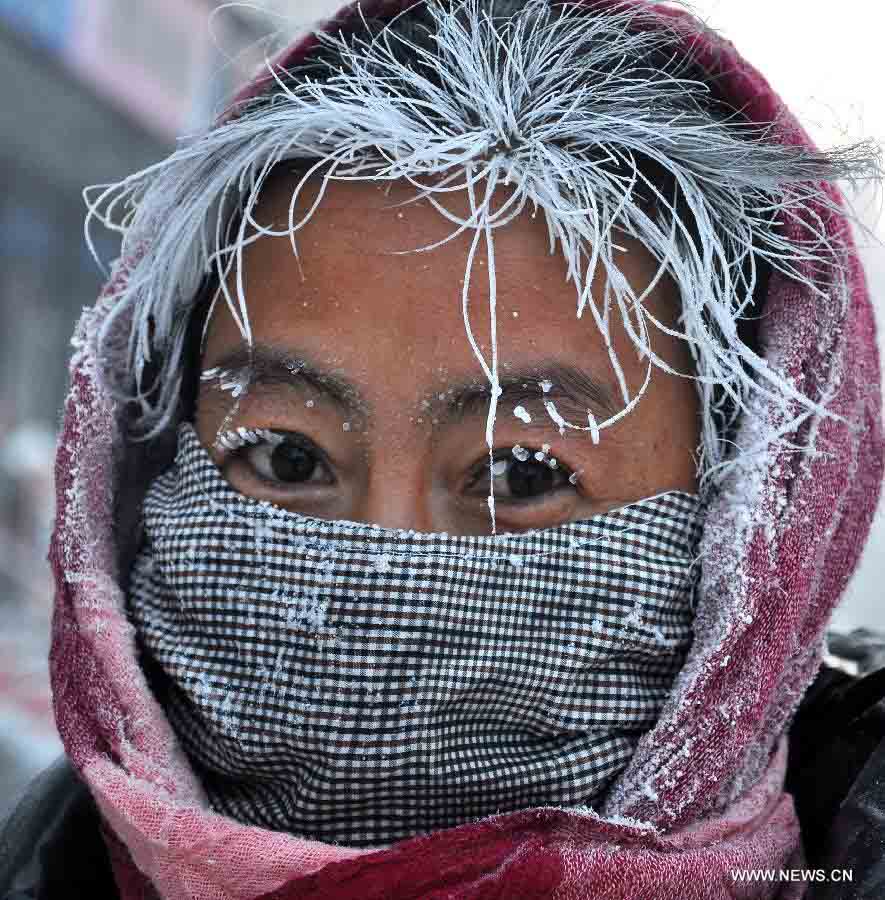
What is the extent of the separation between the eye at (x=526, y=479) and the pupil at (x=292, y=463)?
0.27 m


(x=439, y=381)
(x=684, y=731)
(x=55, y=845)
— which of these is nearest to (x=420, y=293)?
(x=439, y=381)

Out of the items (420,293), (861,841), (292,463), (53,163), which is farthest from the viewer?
(53,163)

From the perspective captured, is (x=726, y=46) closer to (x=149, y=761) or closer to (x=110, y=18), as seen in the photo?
(x=149, y=761)

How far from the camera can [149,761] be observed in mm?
1479

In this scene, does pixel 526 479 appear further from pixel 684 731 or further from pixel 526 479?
pixel 684 731

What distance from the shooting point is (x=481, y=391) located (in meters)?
1.47

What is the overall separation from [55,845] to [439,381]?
3.24 ft

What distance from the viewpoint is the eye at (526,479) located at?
1525mm

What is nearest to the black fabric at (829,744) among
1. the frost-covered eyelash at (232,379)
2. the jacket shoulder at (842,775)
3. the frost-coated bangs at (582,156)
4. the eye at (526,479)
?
the jacket shoulder at (842,775)

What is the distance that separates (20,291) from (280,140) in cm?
1111

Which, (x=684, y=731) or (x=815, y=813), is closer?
(x=684, y=731)

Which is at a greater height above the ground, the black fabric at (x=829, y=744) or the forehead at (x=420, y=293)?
the forehead at (x=420, y=293)

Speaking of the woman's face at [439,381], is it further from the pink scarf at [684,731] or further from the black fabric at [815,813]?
the black fabric at [815,813]

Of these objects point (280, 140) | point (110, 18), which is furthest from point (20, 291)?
point (280, 140)
